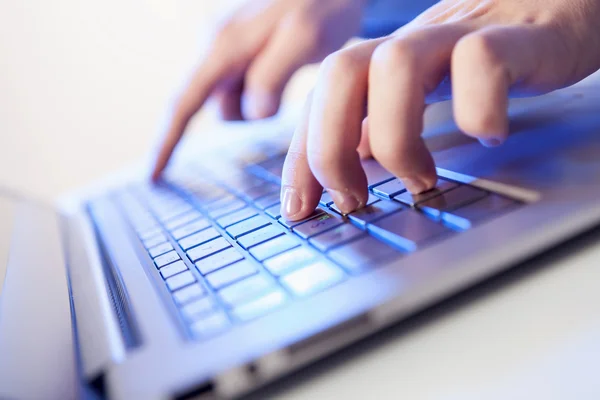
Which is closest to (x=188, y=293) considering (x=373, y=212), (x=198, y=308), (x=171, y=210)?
(x=198, y=308)

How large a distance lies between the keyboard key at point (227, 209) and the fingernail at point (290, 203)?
10 centimetres

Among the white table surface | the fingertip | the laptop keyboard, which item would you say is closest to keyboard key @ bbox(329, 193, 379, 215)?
the laptop keyboard

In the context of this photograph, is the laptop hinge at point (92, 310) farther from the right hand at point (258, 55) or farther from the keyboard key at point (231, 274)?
the right hand at point (258, 55)

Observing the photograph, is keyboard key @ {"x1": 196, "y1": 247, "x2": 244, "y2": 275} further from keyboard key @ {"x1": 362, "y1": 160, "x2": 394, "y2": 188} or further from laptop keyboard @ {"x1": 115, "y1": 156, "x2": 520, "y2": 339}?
keyboard key @ {"x1": 362, "y1": 160, "x2": 394, "y2": 188}

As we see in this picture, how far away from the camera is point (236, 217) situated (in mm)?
440

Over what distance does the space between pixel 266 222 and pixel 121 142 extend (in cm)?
184

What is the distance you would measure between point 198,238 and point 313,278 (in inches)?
6.4

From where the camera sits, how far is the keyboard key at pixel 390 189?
36cm

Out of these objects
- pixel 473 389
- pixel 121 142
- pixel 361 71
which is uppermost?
pixel 361 71

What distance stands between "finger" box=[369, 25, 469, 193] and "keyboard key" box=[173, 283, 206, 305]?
Result: 0.46ft

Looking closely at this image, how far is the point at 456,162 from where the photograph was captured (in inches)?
15.6

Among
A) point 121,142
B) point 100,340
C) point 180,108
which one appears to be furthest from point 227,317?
point 121,142

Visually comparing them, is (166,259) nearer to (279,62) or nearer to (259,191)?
(259,191)

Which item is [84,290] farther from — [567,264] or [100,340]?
Result: [567,264]
